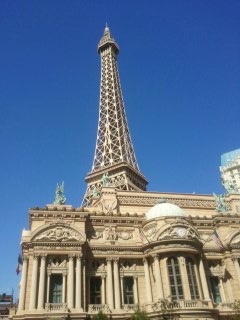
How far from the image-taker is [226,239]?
141ft

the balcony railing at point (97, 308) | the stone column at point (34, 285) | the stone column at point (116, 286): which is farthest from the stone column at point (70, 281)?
the stone column at point (116, 286)

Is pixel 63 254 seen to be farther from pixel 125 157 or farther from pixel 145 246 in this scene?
pixel 125 157

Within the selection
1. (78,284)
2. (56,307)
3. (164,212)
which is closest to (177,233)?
(164,212)

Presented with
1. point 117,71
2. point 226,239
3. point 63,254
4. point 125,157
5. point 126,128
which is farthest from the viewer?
point 117,71

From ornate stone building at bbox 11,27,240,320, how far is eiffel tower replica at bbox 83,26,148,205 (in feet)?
98.0

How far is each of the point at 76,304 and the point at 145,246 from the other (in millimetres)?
10221

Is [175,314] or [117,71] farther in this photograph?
[117,71]

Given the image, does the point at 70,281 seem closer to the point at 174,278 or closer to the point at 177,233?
the point at 174,278

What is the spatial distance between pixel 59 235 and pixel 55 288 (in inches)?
218

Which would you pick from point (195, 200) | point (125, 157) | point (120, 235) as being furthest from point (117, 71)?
point (120, 235)

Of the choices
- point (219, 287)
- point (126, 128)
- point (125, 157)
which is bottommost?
point (219, 287)

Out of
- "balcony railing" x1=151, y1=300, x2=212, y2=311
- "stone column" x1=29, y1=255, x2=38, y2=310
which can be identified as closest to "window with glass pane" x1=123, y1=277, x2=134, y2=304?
"balcony railing" x1=151, y1=300, x2=212, y2=311

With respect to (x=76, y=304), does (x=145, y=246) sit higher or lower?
higher

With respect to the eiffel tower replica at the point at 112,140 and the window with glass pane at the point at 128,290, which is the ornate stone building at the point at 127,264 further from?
the eiffel tower replica at the point at 112,140
